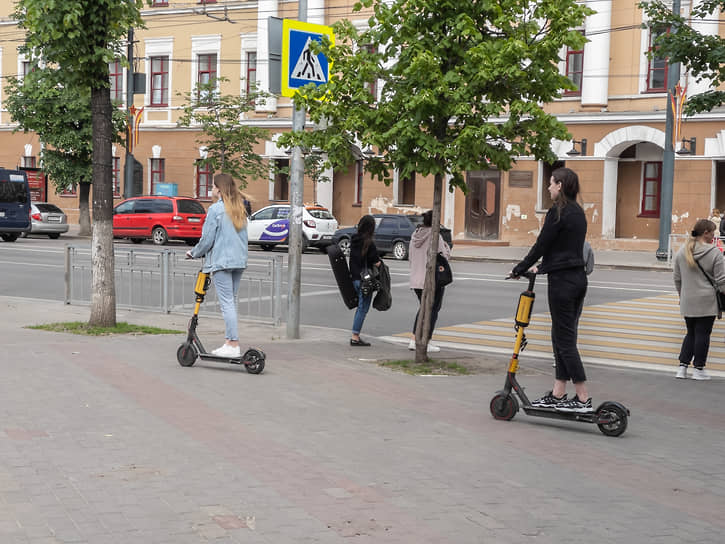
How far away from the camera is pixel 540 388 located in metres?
9.69

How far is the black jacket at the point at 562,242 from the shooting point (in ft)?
25.1

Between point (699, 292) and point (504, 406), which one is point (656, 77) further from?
point (504, 406)

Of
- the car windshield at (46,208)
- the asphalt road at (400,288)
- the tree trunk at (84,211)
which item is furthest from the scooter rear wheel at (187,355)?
the tree trunk at (84,211)

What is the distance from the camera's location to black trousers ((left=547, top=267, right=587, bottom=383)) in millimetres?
7648

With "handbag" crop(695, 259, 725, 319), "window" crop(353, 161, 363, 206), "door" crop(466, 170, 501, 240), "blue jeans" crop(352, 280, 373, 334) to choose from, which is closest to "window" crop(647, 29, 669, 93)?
"door" crop(466, 170, 501, 240)

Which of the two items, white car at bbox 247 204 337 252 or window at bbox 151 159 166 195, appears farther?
window at bbox 151 159 166 195

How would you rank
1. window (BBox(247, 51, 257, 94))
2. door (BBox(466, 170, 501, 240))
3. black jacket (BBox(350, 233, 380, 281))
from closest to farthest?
black jacket (BBox(350, 233, 380, 281)) < door (BBox(466, 170, 501, 240)) < window (BBox(247, 51, 257, 94))

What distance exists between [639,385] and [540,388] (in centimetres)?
112

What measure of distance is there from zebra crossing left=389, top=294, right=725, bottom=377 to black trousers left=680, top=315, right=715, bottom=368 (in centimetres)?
76

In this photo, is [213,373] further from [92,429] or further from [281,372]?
[92,429]

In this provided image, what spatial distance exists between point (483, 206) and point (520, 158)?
20.5 feet

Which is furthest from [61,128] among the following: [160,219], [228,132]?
[160,219]

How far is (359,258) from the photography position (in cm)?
1264

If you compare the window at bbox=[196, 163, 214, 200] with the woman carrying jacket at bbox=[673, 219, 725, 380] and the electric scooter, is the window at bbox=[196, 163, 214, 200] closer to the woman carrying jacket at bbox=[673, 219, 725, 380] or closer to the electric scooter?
the woman carrying jacket at bbox=[673, 219, 725, 380]
